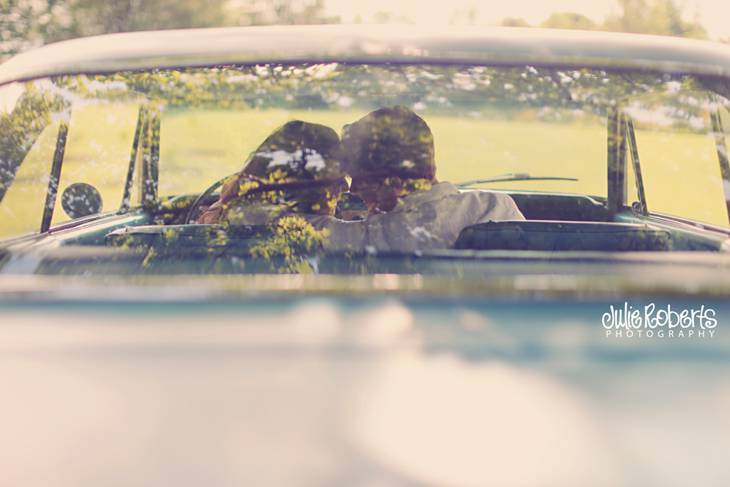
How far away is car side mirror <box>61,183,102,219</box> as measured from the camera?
8.90 ft

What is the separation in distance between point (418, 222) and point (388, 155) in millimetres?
187

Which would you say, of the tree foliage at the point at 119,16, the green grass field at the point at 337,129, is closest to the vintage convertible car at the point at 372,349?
the green grass field at the point at 337,129

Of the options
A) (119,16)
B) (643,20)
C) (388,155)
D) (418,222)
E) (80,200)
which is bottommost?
(80,200)

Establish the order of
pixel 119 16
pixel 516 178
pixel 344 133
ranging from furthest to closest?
pixel 119 16
pixel 516 178
pixel 344 133

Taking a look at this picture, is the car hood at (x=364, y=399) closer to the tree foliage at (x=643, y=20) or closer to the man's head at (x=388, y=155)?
the man's head at (x=388, y=155)

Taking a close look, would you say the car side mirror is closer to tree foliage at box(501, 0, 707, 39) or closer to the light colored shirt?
the light colored shirt

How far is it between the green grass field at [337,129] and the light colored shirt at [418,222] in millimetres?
117

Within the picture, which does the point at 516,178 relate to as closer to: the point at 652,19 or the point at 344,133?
the point at 344,133

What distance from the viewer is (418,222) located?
2199mm

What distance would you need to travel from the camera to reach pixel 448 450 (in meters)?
1.35

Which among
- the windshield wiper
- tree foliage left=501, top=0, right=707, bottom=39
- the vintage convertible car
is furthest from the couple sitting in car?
tree foliage left=501, top=0, right=707, bottom=39

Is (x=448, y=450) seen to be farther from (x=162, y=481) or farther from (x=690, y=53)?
(x=690, y=53)

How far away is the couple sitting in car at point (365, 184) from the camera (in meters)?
2.15

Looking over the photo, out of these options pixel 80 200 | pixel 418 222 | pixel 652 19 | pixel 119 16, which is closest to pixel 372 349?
pixel 418 222
